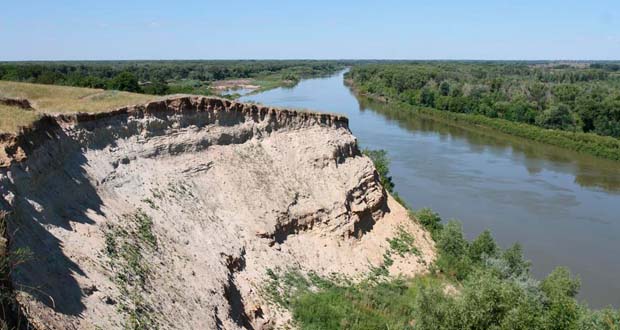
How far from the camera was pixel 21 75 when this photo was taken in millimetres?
48375

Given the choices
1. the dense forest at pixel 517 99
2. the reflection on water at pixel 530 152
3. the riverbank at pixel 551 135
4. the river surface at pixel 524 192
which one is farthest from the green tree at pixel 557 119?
the river surface at pixel 524 192

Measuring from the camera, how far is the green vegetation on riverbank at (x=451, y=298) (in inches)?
520

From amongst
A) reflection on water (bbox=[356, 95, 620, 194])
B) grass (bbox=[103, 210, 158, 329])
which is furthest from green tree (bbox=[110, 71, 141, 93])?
reflection on water (bbox=[356, 95, 620, 194])

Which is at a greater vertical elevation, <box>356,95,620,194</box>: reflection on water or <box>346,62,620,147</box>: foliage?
<box>346,62,620,147</box>: foliage

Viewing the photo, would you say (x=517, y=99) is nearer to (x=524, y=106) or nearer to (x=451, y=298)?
(x=524, y=106)

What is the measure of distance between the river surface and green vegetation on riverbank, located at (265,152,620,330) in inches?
169

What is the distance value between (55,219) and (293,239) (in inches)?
346

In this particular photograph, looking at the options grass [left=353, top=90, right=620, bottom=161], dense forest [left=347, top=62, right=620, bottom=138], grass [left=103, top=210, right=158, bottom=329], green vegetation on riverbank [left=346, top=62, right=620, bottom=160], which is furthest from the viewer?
dense forest [left=347, top=62, right=620, bottom=138]

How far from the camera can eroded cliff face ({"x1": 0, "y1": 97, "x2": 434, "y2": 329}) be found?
1075 cm

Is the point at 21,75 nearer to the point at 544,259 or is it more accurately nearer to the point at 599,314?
the point at 544,259

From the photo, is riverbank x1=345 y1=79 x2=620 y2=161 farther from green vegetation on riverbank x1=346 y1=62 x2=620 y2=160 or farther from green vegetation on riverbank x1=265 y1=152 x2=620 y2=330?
green vegetation on riverbank x1=265 y1=152 x2=620 y2=330

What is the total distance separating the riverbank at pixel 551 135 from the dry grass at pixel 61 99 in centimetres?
4634

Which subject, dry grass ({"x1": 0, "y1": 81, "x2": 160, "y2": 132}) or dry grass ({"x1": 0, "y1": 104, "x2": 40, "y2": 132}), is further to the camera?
dry grass ({"x1": 0, "y1": 81, "x2": 160, "y2": 132})

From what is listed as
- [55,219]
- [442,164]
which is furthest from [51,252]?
[442,164]
